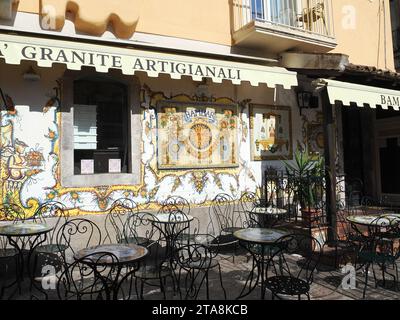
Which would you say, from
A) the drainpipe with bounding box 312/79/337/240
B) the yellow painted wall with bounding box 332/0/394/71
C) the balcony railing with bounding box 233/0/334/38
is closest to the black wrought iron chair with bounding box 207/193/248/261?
the drainpipe with bounding box 312/79/337/240

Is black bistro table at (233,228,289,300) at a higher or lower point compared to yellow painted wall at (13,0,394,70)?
lower

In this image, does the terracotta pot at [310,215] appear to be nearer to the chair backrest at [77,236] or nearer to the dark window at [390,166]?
the chair backrest at [77,236]

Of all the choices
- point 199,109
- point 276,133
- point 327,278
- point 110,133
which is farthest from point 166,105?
point 327,278

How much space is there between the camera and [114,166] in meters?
7.12

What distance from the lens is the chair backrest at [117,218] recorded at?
6.75 m

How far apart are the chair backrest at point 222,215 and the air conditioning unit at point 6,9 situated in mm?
5277

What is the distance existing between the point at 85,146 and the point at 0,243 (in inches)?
88.3

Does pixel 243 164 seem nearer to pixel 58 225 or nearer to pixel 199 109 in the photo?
pixel 199 109

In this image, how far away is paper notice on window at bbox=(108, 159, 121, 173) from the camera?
7.09 metres

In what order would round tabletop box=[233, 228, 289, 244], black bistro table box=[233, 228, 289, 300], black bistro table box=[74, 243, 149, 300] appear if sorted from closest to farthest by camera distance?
black bistro table box=[74, 243, 149, 300] < black bistro table box=[233, 228, 289, 300] < round tabletop box=[233, 228, 289, 244]

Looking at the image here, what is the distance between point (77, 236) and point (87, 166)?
1338mm

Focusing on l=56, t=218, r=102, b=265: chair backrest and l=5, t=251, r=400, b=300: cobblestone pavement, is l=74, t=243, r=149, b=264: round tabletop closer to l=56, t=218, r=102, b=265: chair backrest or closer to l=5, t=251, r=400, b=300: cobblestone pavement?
l=5, t=251, r=400, b=300: cobblestone pavement

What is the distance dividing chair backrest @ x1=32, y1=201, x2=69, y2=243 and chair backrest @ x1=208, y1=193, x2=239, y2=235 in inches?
122

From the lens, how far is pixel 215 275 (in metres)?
6.17
